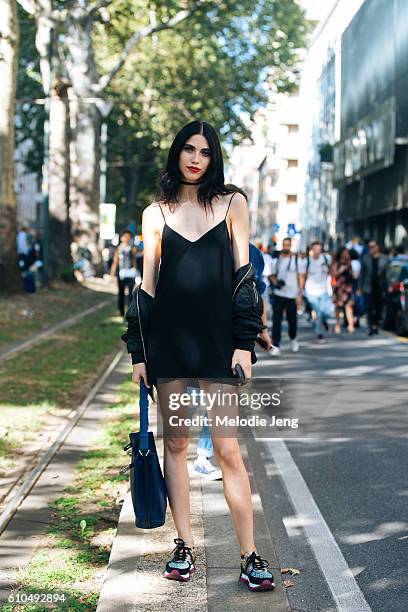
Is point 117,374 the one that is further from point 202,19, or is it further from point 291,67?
point 291,67

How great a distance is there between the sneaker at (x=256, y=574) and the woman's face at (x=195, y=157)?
1.49 metres

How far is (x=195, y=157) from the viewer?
493 cm

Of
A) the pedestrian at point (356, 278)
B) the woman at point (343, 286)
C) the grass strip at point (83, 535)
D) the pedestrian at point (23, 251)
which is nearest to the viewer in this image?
the grass strip at point (83, 535)

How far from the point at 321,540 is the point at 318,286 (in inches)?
582

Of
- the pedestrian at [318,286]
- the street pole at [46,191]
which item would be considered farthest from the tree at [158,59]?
the pedestrian at [318,286]

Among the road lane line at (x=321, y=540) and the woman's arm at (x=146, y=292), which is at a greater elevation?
the woman's arm at (x=146, y=292)

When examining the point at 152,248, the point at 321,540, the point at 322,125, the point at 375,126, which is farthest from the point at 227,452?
the point at 322,125

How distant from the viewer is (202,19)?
131 feet

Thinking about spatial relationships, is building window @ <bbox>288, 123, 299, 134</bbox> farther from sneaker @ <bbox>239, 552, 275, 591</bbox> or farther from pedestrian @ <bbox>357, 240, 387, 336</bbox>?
sneaker @ <bbox>239, 552, 275, 591</bbox>

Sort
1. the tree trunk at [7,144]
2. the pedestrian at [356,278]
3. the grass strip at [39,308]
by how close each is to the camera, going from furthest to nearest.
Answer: the pedestrian at [356,278] < the tree trunk at [7,144] < the grass strip at [39,308]

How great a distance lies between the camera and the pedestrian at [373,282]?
75.7ft

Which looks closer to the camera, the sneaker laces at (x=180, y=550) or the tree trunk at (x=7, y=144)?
the sneaker laces at (x=180, y=550)

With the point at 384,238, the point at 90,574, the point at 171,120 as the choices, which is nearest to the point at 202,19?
the point at 171,120

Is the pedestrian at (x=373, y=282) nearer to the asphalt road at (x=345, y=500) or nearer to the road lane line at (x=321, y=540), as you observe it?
the asphalt road at (x=345, y=500)
